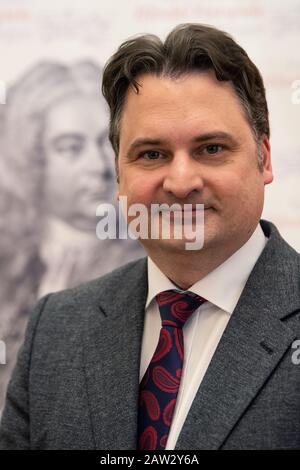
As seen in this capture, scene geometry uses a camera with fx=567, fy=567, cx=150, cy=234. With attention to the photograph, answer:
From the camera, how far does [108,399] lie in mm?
1128

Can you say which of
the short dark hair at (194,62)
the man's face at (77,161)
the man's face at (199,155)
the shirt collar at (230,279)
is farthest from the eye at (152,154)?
the man's face at (77,161)

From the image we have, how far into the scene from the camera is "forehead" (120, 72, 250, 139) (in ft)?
3.45

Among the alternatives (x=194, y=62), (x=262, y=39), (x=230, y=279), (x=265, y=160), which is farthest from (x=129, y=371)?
(x=262, y=39)

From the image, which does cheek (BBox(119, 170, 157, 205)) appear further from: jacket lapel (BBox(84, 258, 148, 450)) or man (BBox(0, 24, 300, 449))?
jacket lapel (BBox(84, 258, 148, 450))

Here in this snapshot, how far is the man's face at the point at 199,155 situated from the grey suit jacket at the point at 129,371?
13cm

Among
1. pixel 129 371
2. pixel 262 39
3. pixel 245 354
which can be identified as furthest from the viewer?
pixel 262 39

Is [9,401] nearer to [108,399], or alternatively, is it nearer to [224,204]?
[108,399]

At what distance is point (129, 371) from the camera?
1.13 metres

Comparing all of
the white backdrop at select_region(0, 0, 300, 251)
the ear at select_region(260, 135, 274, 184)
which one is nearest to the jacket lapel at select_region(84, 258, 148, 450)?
the ear at select_region(260, 135, 274, 184)

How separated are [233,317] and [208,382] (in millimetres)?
131

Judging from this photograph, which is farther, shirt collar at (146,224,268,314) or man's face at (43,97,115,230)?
man's face at (43,97,115,230)

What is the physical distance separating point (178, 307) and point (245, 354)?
17 centimetres

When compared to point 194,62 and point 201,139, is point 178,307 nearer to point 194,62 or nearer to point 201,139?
point 201,139

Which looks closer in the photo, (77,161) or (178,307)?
(178,307)
